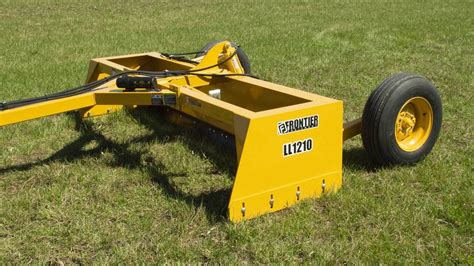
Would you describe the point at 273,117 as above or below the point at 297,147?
above

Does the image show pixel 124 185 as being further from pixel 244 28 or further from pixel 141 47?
pixel 244 28

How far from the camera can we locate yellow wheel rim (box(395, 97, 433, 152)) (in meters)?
3.80

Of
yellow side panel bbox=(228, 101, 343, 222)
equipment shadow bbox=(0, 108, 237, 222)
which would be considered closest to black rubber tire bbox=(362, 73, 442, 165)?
yellow side panel bbox=(228, 101, 343, 222)

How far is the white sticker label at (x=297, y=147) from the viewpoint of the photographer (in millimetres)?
3195

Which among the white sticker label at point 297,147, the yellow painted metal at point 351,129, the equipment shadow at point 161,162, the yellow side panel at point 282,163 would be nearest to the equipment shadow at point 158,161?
the equipment shadow at point 161,162

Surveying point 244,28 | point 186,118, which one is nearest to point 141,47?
point 244,28

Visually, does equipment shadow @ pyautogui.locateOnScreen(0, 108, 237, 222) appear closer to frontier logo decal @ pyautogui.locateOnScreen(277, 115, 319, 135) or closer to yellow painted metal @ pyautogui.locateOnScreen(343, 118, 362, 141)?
frontier logo decal @ pyautogui.locateOnScreen(277, 115, 319, 135)

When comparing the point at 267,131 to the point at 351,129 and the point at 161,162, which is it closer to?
the point at 351,129

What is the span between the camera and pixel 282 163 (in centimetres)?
319

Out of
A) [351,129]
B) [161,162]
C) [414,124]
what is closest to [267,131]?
[351,129]

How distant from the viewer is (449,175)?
12.4 ft

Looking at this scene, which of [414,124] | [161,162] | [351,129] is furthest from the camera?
[161,162]

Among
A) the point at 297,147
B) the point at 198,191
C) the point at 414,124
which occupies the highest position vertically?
the point at 297,147

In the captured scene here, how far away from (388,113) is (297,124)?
28.4 inches
